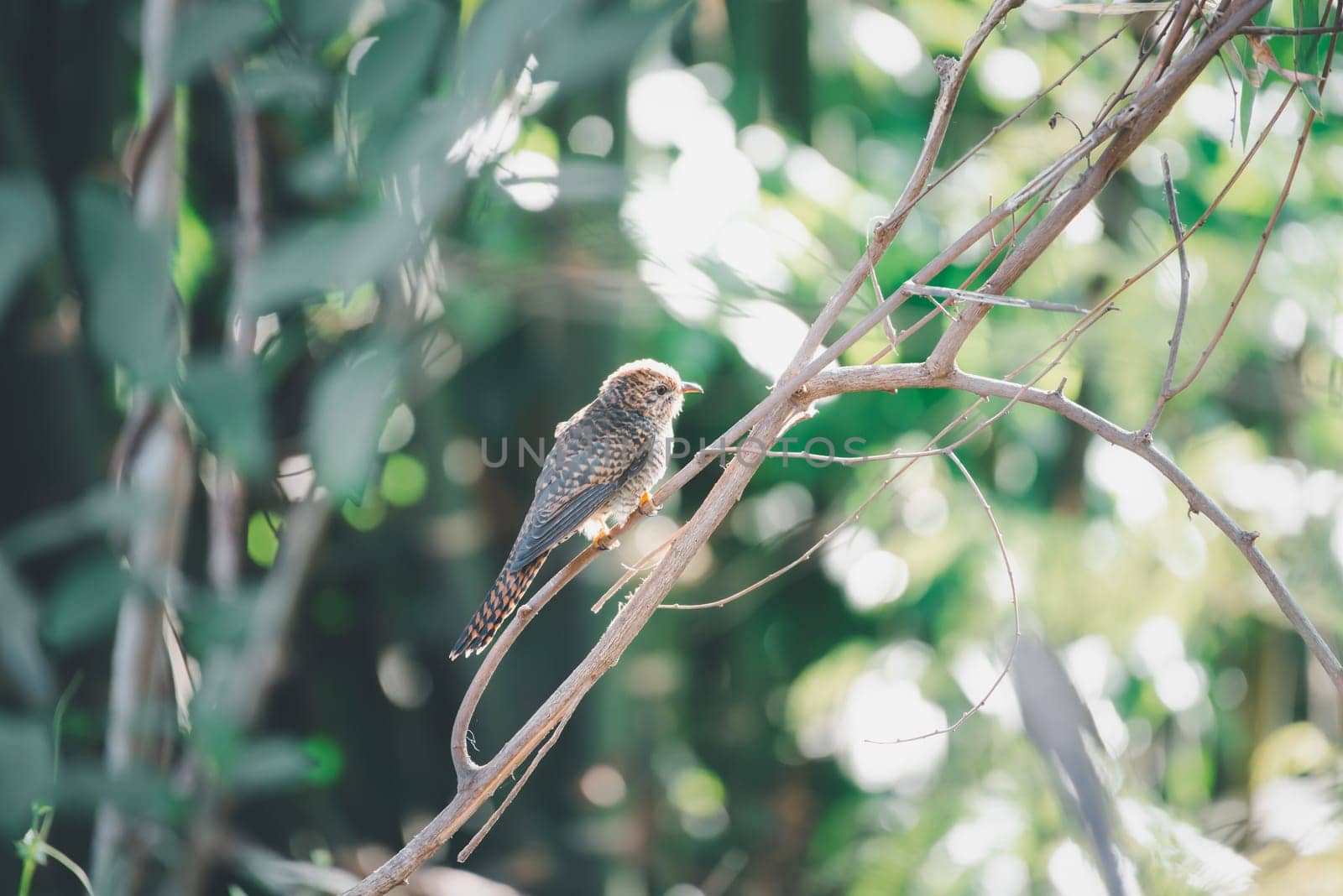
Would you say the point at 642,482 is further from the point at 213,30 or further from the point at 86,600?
the point at 213,30

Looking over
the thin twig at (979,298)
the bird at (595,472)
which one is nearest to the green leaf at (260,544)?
the bird at (595,472)

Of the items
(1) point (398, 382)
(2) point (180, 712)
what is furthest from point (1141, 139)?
(2) point (180, 712)

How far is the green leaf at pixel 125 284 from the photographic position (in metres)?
2.55

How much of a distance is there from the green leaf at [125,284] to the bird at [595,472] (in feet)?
3.14

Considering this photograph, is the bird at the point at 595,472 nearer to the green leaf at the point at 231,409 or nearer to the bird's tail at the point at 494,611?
the bird's tail at the point at 494,611

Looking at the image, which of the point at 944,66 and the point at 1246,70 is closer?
the point at 944,66

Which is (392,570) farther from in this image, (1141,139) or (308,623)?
(1141,139)

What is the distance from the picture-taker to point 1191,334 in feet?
13.5

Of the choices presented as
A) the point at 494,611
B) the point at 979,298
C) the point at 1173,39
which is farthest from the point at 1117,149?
the point at 494,611

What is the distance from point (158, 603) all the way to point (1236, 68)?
280 centimetres

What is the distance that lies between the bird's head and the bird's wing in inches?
6.7

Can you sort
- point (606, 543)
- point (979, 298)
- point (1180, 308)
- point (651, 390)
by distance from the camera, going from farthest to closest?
1. point (651, 390)
2. point (606, 543)
3. point (1180, 308)
4. point (979, 298)

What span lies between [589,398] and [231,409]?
2075 millimetres

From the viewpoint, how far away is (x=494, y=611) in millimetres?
2916
